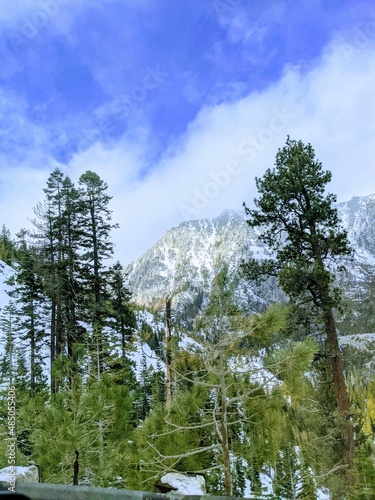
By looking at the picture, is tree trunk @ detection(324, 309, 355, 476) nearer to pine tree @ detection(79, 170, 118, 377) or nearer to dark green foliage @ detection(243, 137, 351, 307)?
dark green foliage @ detection(243, 137, 351, 307)

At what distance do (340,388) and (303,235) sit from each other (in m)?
4.66

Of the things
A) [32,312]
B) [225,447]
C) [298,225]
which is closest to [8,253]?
[32,312]

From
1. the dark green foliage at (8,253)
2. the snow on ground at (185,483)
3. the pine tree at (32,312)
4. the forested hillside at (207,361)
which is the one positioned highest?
the dark green foliage at (8,253)

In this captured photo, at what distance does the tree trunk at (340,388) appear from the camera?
12.0 m

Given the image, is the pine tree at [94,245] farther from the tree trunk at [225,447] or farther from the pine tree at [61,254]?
the tree trunk at [225,447]

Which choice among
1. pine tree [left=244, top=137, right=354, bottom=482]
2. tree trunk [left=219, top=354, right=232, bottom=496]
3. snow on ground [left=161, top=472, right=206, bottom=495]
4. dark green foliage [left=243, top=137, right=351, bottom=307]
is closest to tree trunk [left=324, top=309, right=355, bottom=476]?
pine tree [left=244, top=137, right=354, bottom=482]

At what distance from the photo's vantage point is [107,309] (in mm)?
23703

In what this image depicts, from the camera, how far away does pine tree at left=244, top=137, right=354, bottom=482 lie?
41.3ft

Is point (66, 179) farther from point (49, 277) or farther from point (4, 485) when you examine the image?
point (4, 485)

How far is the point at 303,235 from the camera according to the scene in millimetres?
13539

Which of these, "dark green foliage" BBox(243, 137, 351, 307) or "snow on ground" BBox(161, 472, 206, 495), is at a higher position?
"dark green foliage" BBox(243, 137, 351, 307)

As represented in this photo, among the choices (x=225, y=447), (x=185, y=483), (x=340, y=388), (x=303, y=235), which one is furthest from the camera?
(x=303, y=235)

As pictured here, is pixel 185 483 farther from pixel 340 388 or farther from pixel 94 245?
pixel 94 245

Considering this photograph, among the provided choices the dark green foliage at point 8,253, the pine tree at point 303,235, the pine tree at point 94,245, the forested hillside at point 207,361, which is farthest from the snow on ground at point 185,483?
the dark green foliage at point 8,253
